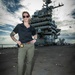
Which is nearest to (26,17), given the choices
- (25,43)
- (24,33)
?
(24,33)

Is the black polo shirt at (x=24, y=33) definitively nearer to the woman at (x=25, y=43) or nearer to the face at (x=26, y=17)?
the woman at (x=25, y=43)

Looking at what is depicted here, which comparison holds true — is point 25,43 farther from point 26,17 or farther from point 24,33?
point 26,17

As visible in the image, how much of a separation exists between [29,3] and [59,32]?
2170mm

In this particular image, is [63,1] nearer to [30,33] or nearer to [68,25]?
[68,25]

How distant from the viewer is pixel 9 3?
918 cm

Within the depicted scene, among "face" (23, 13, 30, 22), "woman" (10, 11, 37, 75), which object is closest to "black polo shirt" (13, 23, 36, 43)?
"woman" (10, 11, 37, 75)

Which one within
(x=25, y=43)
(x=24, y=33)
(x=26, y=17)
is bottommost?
(x=25, y=43)

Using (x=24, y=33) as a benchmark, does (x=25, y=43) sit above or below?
below

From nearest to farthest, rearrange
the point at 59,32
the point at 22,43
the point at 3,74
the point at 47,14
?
the point at 22,43
the point at 3,74
the point at 59,32
the point at 47,14

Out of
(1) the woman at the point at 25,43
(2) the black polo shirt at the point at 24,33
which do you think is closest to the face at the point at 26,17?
(1) the woman at the point at 25,43

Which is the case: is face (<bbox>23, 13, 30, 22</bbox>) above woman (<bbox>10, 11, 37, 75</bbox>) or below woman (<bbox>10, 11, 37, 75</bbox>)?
above

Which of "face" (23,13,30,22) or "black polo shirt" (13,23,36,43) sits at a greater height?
"face" (23,13,30,22)

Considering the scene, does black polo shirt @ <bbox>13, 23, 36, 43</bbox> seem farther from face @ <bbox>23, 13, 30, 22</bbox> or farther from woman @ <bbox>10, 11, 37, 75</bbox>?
face @ <bbox>23, 13, 30, 22</bbox>

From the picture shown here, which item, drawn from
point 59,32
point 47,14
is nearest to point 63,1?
point 59,32
